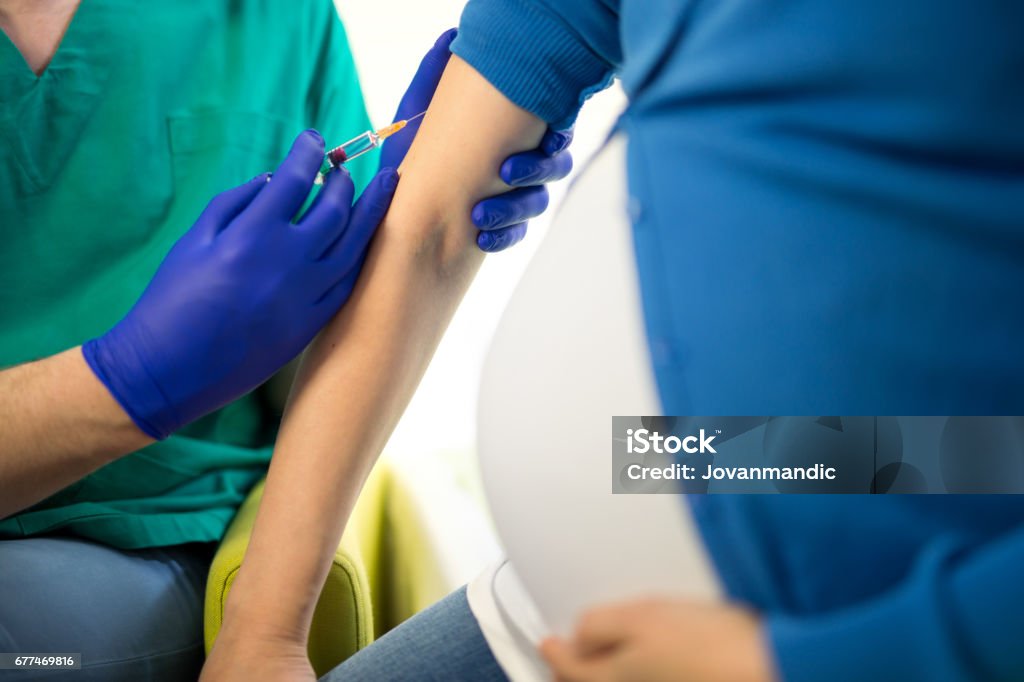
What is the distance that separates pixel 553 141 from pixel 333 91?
584 mm

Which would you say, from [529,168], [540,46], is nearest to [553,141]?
[529,168]

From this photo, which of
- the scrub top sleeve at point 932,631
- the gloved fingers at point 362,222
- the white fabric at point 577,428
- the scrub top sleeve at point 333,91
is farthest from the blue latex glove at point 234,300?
the scrub top sleeve at point 932,631

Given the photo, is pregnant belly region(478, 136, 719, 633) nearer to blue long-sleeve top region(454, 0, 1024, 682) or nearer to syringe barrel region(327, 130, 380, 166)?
blue long-sleeve top region(454, 0, 1024, 682)

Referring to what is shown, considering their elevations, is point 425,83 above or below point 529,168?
above

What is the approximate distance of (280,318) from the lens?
959 millimetres

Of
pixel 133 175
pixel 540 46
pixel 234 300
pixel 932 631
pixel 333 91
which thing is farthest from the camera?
pixel 333 91

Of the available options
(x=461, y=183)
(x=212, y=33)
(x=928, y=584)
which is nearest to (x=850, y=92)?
(x=928, y=584)

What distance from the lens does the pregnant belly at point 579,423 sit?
0.61m

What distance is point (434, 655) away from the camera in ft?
2.89

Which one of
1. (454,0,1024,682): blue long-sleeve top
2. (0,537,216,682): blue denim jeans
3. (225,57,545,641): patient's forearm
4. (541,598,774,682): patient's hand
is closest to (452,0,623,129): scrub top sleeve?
Result: (225,57,545,641): patient's forearm

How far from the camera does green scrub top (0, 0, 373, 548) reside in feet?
4.03

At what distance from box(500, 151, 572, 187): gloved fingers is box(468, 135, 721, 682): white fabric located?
0.71 ft

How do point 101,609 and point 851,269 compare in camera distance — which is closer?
A: point 851,269

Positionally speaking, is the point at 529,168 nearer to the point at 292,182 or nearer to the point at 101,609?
the point at 292,182
